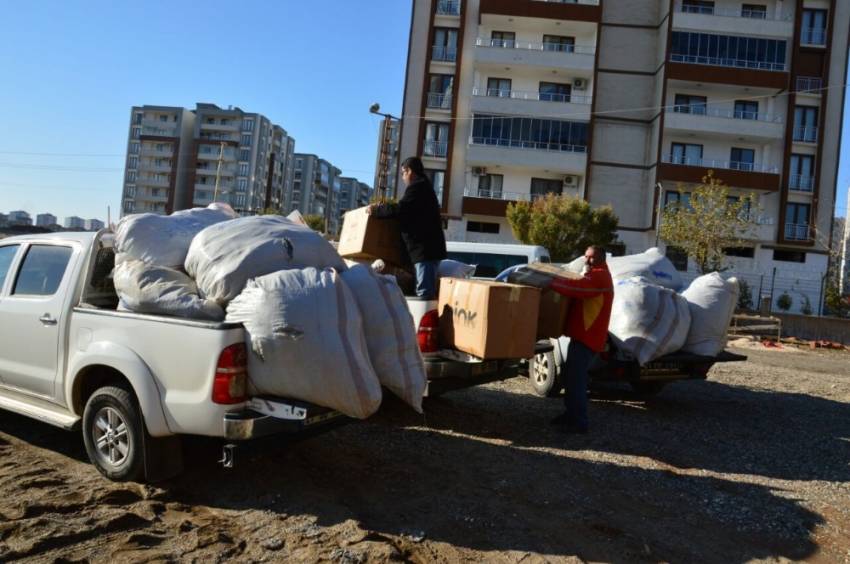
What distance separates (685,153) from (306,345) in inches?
1595

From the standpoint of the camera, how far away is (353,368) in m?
3.76

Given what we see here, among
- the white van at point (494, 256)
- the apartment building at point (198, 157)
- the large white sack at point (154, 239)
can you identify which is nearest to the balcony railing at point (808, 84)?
the white van at point (494, 256)

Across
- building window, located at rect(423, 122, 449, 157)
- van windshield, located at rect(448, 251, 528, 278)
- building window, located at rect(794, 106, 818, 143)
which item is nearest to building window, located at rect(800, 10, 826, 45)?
building window, located at rect(794, 106, 818, 143)

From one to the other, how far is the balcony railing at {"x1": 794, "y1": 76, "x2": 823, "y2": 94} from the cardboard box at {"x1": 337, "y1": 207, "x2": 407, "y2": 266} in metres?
41.3

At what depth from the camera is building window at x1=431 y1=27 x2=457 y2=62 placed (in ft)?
135

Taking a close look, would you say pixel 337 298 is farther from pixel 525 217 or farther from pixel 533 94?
pixel 533 94

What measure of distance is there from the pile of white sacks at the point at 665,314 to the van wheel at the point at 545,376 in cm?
94

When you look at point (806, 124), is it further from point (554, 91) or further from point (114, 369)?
point (114, 369)

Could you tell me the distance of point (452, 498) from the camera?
14.1ft

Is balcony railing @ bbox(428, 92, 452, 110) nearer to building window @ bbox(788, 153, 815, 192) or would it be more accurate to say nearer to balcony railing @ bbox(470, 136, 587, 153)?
balcony railing @ bbox(470, 136, 587, 153)

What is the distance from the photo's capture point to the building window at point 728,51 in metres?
38.5

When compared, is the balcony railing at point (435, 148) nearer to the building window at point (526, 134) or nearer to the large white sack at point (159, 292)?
the building window at point (526, 134)

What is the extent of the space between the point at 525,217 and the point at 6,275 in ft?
97.1

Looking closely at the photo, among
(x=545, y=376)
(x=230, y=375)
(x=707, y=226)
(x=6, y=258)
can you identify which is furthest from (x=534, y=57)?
(x=230, y=375)
